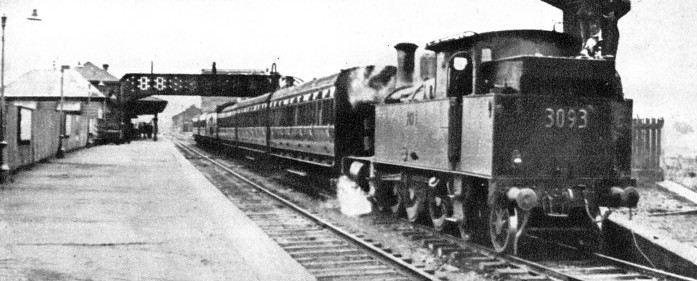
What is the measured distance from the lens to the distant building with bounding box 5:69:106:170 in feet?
60.8

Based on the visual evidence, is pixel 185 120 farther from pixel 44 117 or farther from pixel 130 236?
pixel 130 236

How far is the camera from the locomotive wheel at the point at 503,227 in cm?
845

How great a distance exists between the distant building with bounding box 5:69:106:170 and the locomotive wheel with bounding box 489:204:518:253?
1251 cm

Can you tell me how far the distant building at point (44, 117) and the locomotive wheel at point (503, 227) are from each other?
1251cm

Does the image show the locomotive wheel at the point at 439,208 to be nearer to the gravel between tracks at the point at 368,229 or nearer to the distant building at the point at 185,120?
the gravel between tracks at the point at 368,229

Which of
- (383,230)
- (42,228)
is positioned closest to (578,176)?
(383,230)

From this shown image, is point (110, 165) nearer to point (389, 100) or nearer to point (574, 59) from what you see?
point (389, 100)

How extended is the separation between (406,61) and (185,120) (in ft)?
419

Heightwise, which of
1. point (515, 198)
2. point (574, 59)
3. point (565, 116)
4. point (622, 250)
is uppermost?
point (574, 59)

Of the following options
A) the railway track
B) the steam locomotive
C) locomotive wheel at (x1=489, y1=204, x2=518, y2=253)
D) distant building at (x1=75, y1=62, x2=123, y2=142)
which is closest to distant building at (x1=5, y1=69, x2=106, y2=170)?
distant building at (x1=75, y1=62, x2=123, y2=142)

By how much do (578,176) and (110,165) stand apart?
18.4 meters

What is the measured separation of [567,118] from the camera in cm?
852

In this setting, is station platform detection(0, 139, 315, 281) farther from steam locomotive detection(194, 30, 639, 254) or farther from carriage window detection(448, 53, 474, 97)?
carriage window detection(448, 53, 474, 97)

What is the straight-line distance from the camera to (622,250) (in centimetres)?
959
